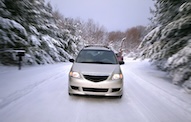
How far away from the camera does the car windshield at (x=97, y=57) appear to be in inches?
247

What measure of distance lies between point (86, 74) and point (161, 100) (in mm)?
2625

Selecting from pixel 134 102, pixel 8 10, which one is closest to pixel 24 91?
pixel 134 102

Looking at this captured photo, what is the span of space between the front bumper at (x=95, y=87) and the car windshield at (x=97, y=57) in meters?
1.29

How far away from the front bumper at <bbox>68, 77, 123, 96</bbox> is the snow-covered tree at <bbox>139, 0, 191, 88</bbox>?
2906 millimetres

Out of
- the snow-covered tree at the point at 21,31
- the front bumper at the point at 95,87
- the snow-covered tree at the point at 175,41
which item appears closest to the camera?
the front bumper at the point at 95,87

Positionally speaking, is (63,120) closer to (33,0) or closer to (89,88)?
(89,88)

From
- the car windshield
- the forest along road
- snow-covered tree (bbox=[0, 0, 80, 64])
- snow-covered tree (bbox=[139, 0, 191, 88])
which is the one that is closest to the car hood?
the car windshield

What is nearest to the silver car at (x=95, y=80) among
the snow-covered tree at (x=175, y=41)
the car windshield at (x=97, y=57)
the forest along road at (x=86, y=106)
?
the forest along road at (x=86, y=106)

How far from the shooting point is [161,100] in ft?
18.4

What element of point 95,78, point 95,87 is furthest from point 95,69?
point 95,87

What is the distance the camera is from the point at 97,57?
6488mm

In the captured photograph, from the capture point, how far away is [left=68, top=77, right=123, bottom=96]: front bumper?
4961 mm

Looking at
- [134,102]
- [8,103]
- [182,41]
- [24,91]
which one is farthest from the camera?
[182,41]

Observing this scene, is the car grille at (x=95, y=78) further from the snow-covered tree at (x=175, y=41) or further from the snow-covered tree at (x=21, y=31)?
the snow-covered tree at (x=21, y=31)
